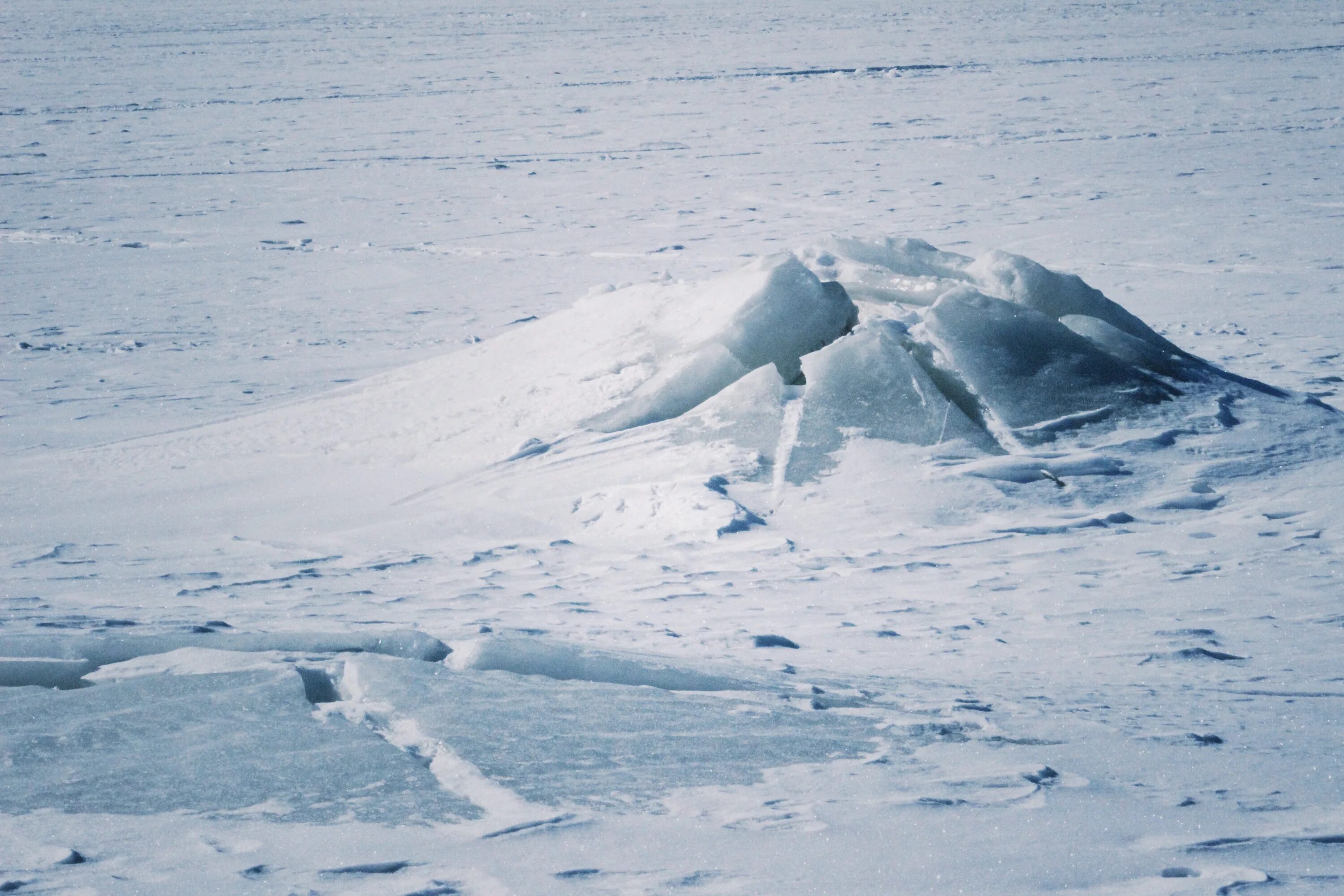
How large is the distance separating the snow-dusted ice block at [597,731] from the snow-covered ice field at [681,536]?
1 cm

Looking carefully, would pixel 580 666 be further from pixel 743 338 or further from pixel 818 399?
pixel 743 338

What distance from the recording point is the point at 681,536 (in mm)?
3676

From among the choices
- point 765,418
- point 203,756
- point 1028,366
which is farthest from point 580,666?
point 1028,366

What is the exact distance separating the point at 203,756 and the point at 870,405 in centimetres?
240

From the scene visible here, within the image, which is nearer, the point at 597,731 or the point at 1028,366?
the point at 597,731

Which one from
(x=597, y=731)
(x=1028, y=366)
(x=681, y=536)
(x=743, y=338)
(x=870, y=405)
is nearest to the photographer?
(x=597, y=731)

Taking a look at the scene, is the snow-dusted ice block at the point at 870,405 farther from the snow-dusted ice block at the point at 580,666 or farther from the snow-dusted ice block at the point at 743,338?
the snow-dusted ice block at the point at 580,666

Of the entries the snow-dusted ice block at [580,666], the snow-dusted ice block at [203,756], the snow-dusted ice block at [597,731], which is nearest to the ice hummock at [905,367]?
the snow-dusted ice block at [580,666]

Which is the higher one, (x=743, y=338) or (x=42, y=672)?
(x=743, y=338)

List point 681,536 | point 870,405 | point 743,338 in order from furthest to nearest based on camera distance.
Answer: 1. point 743,338
2. point 870,405
3. point 681,536

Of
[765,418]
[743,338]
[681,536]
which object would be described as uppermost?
[743,338]

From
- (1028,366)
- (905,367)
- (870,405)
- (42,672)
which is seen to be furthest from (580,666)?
(1028,366)

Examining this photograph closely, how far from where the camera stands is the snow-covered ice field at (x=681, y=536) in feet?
6.63

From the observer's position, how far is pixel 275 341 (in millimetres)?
6102
